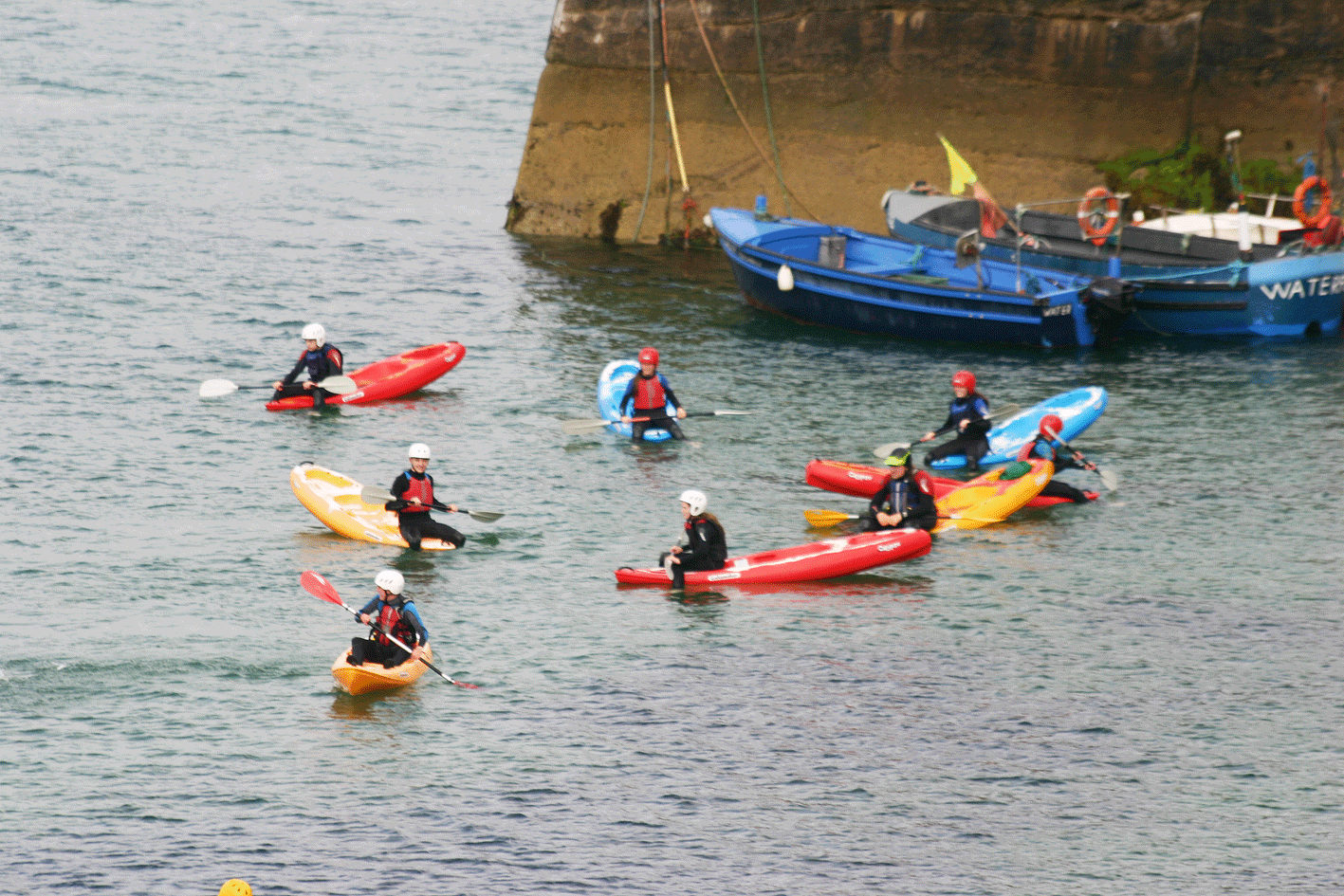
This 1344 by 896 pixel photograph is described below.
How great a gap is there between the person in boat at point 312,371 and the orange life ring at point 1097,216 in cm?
1499

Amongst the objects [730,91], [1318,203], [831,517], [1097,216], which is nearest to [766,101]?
[730,91]

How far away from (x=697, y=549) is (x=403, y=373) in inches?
418

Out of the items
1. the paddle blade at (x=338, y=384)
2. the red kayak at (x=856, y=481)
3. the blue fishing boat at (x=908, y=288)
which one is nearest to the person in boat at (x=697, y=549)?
the red kayak at (x=856, y=481)

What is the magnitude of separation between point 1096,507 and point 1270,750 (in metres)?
7.45

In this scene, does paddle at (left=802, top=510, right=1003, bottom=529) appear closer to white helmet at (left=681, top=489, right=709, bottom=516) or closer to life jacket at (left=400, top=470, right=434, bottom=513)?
white helmet at (left=681, top=489, right=709, bottom=516)

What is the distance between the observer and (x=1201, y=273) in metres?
31.4

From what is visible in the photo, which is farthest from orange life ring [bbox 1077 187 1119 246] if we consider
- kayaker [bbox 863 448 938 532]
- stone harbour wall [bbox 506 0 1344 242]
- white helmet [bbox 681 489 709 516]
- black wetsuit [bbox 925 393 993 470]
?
white helmet [bbox 681 489 709 516]

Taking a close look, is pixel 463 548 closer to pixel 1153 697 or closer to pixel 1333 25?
pixel 1153 697

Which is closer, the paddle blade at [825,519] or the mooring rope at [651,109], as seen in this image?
the paddle blade at [825,519]

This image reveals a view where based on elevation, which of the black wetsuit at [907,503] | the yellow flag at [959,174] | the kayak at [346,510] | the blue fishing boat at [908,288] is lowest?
the kayak at [346,510]

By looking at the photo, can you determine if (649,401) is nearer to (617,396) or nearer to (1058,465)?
(617,396)

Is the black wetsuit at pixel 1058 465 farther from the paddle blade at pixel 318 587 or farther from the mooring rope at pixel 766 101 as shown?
the mooring rope at pixel 766 101

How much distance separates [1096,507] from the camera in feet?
74.1

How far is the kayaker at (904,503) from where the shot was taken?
805 inches
